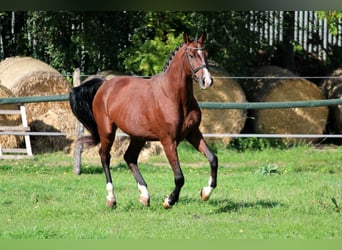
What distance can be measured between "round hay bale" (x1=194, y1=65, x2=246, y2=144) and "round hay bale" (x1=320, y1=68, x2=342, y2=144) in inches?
82.6

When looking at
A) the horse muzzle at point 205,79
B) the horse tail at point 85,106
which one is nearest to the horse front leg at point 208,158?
the horse muzzle at point 205,79

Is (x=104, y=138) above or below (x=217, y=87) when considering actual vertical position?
above

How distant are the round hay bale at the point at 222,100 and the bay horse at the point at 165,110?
5.66 metres

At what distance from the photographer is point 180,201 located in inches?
250

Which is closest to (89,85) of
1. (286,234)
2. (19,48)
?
(286,234)

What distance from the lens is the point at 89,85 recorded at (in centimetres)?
662

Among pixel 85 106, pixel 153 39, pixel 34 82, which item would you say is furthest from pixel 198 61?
pixel 153 39

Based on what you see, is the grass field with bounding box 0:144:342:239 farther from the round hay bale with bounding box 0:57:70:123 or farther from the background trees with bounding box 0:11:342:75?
the background trees with bounding box 0:11:342:75

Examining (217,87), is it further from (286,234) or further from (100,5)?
(100,5)

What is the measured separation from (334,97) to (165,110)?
7.92m

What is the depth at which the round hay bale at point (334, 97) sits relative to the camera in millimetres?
12766

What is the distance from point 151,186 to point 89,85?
1705 millimetres

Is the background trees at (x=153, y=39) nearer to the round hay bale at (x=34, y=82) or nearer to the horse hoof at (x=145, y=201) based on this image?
the round hay bale at (x=34, y=82)

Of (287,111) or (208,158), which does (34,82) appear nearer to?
(287,111)
